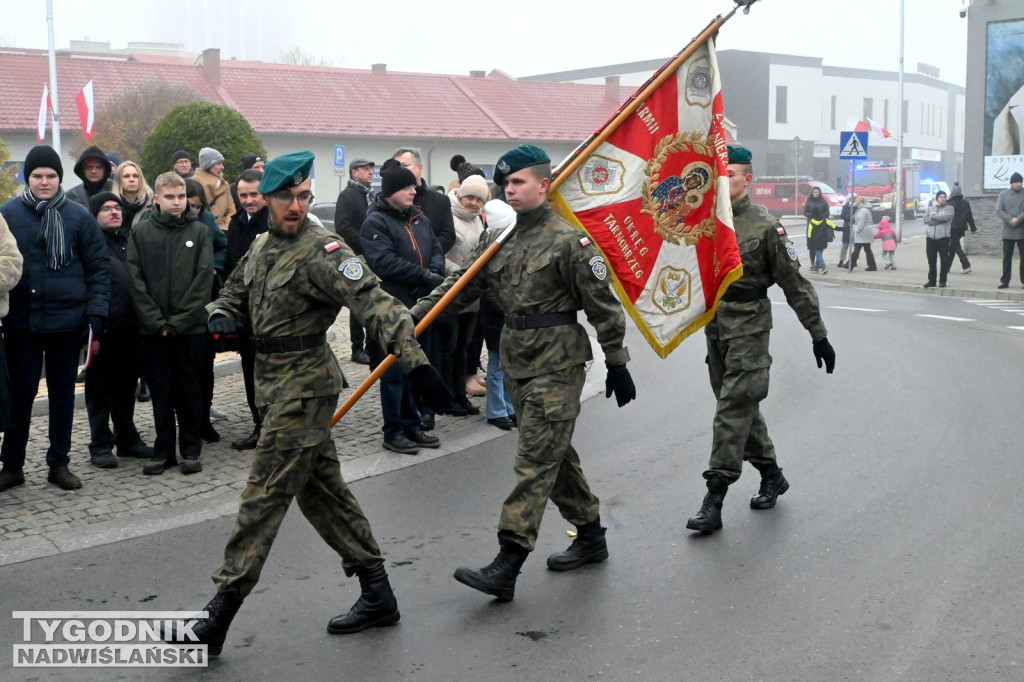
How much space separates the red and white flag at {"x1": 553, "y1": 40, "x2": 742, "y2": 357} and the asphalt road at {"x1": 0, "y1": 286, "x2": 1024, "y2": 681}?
1.22 metres

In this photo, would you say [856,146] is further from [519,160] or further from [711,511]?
[519,160]

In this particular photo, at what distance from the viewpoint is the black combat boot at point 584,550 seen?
5.55 m

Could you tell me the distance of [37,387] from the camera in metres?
7.10

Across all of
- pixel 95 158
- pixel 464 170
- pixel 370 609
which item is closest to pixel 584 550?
pixel 370 609

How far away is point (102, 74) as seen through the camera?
40594mm

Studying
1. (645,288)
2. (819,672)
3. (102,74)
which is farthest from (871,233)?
(102,74)

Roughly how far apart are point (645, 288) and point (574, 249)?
88 cm

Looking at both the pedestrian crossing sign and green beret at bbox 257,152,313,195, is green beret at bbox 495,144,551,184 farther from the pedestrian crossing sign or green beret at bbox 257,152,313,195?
the pedestrian crossing sign

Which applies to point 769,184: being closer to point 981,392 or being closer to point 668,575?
point 981,392

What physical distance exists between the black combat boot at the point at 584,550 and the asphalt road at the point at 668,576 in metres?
0.08

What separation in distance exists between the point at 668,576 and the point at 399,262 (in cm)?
352

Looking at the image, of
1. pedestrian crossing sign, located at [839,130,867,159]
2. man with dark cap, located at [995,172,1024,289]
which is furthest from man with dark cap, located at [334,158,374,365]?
pedestrian crossing sign, located at [839,130,867,159]

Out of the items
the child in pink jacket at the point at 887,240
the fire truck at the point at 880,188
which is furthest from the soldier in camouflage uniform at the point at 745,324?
the fire truck at the point at 880,188

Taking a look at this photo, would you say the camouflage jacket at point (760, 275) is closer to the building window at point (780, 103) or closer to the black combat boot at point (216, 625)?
the black combat boot at point (216, 625)
